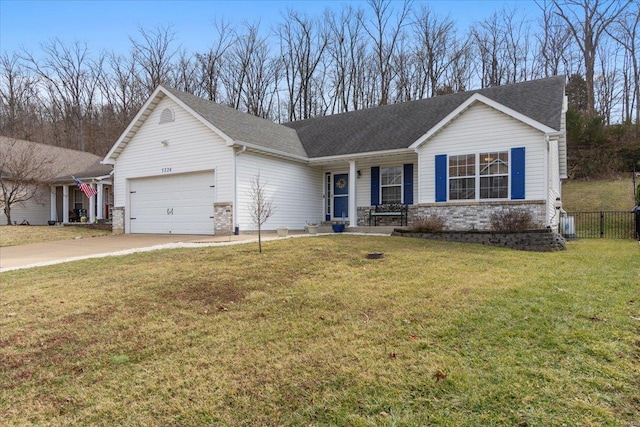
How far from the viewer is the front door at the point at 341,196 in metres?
16.4

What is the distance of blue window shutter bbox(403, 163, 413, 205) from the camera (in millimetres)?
14727

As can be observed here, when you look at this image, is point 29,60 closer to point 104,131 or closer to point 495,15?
point 104,131

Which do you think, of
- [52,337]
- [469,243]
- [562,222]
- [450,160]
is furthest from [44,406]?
[562,222]

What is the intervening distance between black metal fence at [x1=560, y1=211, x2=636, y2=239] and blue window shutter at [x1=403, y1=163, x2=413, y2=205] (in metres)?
5.89

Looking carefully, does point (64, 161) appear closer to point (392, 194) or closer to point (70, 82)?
A: point (70, 82)

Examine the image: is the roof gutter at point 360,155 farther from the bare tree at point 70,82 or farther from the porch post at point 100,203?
the bare tree at point 70,82

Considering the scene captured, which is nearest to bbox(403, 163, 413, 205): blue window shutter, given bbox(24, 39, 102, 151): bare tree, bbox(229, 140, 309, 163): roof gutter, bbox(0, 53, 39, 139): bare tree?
bbox(229, 140, 309, 163): roof gutter

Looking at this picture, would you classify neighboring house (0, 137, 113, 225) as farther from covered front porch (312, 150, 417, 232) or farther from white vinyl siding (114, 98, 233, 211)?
covered front porch (312, 150, 417, 232)

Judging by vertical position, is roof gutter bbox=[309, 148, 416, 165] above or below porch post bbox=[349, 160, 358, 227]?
above

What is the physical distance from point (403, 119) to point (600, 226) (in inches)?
360

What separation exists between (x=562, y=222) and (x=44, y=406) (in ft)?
53.9

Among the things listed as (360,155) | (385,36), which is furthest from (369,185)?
(385,36)

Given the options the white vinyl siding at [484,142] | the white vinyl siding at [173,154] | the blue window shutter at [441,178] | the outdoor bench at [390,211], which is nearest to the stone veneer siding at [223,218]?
the white vinyl siding at [173,154]

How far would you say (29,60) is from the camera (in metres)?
→ 31.5
